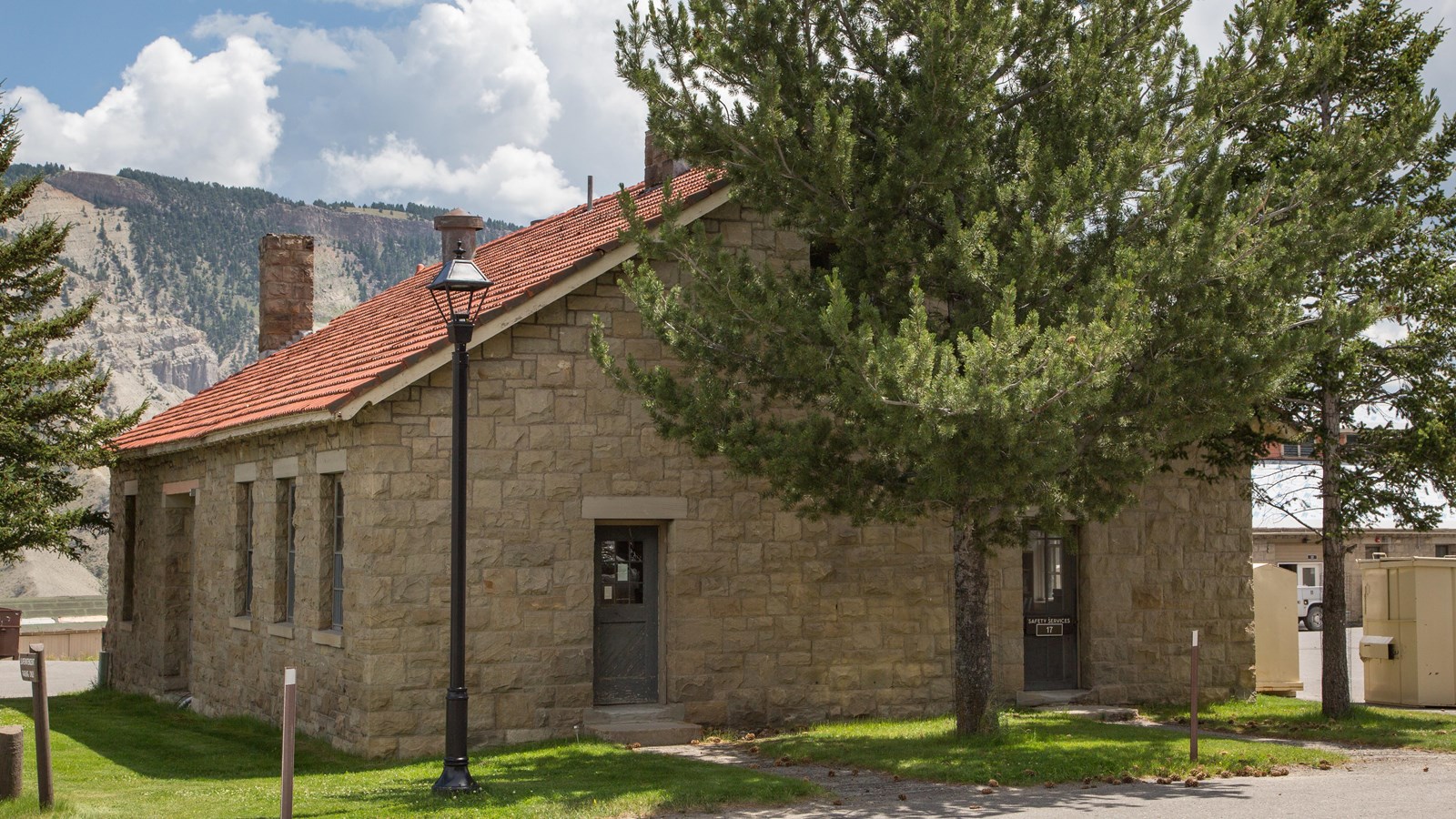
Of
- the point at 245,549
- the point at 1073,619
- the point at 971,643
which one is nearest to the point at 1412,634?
the point at 1073,619

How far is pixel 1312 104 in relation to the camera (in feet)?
53.7

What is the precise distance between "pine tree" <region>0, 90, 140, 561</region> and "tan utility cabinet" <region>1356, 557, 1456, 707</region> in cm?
1724

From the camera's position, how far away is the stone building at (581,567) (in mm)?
13828

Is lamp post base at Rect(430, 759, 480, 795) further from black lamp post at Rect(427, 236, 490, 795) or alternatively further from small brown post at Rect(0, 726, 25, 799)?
small brown post at Rect(0, 726, 25, 799)

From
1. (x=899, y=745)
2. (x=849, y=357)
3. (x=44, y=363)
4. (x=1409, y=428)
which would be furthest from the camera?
(x=44, y=363)

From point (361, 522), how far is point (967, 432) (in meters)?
5.88

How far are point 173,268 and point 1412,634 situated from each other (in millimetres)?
147011

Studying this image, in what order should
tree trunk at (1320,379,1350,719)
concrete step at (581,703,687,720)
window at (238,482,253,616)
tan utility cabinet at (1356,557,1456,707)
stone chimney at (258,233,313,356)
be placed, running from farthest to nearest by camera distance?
1. stone chimney at (258,233,313,356)
2. tan utility cabinet at (1356,557,1456,707)
3. window at (238,482,253,616)
4. tree trunk at (1320,379,1350,719)
5. concrete step at (581,703,687,720)

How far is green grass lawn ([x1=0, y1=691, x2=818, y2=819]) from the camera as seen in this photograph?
415 inches

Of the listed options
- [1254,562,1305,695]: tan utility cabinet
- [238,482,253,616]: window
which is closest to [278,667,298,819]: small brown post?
[238,482,253,616]: window

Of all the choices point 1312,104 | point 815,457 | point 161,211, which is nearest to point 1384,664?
point 1312,104

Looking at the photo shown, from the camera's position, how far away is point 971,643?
517 inches

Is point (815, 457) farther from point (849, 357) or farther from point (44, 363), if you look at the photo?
point (44, 363)

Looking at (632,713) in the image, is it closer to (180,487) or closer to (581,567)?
(581,567)
